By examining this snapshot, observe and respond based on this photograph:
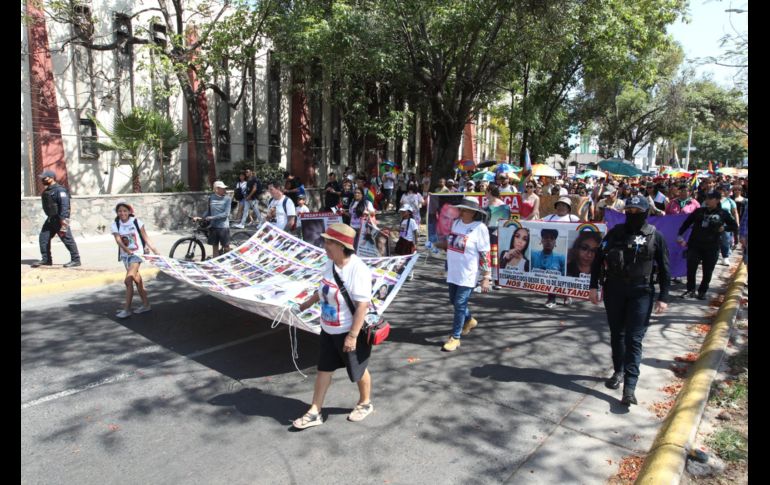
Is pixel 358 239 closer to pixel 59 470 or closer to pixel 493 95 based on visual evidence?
pixel 59 470

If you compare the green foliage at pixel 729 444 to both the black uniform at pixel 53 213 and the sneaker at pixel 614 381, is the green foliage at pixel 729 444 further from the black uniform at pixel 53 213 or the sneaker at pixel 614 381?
the black uniform at pixel 53 213

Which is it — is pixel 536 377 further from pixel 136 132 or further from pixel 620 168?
pixel 620 168

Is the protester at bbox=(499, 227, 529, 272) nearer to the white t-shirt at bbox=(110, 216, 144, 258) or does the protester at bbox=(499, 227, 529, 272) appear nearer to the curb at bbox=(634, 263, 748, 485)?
the curb at bbox=(634, 263, 748, 485)

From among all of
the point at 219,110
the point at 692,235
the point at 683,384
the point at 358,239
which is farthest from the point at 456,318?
the point at 219,110

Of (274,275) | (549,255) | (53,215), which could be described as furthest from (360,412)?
(53,215)

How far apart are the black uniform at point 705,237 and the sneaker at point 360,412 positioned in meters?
6.91

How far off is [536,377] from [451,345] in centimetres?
110

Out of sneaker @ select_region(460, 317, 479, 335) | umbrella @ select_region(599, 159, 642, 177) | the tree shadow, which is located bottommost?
the tree shadow

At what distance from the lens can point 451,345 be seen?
633cm

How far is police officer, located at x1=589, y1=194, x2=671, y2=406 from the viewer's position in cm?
488

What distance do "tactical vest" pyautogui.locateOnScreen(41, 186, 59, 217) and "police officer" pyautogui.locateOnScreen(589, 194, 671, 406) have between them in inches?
378

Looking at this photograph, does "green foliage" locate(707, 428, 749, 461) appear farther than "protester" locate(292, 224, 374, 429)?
No

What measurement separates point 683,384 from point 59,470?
219 inches

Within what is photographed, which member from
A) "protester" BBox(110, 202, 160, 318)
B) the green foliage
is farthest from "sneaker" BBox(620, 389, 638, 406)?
"protester" BBox(110, 202, 160, 318)
